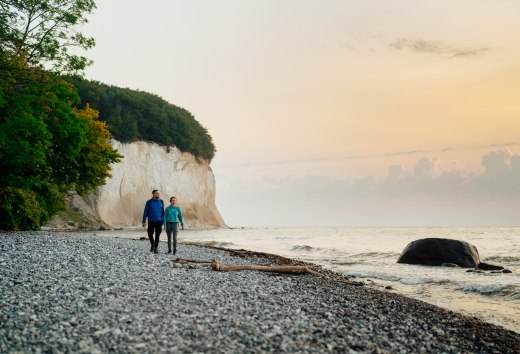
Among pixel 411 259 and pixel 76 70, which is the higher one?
pixel 76 70

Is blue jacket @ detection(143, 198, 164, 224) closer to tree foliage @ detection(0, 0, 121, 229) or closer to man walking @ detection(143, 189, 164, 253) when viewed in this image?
man walking @ detection(143, 189, 164, 253)

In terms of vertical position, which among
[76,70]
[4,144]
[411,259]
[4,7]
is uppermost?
[4,7]

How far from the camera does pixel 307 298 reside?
1044 cm

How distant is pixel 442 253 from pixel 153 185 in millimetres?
55204

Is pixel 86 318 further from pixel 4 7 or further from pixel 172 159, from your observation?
pixel 172 159

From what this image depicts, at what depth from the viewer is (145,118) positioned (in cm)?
7425

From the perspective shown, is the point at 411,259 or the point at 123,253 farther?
the point at 411,259

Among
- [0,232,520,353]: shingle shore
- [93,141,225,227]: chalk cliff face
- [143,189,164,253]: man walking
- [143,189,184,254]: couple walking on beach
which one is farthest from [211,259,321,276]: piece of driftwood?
[93,141,225,227]: chalk cliff face

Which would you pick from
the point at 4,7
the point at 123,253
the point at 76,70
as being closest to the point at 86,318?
the point at 123,253

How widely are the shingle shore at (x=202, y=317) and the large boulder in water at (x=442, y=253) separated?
477 inches

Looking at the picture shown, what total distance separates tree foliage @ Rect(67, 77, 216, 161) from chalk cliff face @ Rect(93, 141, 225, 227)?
1.97 metres

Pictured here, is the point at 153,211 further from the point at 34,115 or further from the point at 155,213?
the point at 34,115

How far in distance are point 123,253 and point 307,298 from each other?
9143 mm

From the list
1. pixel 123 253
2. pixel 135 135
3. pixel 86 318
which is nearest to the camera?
pixel 86 318
